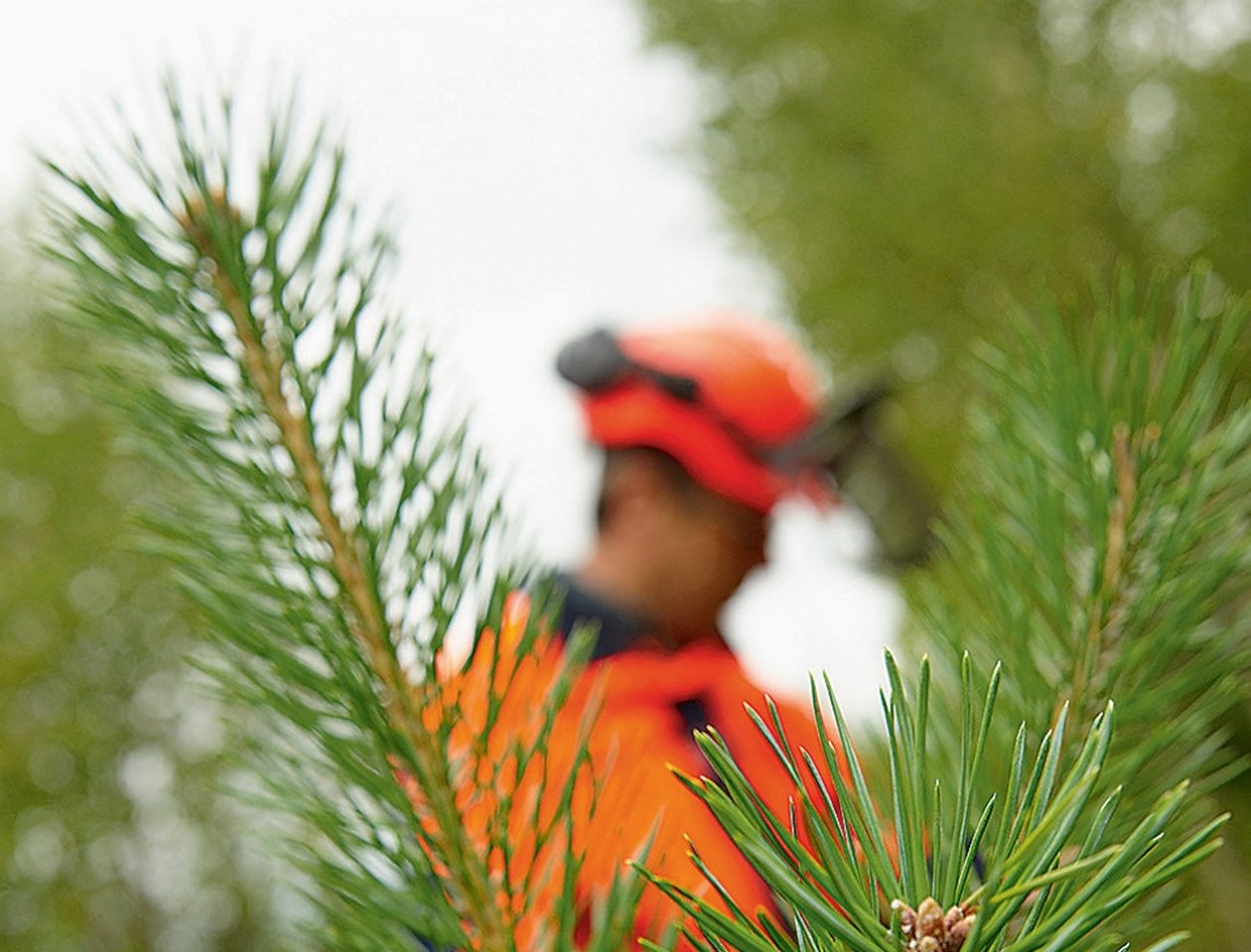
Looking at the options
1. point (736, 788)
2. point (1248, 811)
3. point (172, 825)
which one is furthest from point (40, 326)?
point (736, 788)

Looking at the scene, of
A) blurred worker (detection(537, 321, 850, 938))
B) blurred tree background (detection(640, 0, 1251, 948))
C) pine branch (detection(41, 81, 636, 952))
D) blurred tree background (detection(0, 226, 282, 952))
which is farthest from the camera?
blurred tree background (detection(0, 226, 282, 952))

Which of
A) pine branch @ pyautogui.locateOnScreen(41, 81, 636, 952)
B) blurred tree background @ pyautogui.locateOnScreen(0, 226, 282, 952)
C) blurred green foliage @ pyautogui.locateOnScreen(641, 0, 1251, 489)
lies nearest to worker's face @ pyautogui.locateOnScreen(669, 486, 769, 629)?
pine branch @ pyautogui.locateOnScreen(41, 81, 636, 952)

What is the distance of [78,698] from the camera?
5004 millimetres

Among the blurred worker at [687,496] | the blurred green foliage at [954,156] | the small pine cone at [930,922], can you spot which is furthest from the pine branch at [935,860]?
the blurred green foliage at [954,156]

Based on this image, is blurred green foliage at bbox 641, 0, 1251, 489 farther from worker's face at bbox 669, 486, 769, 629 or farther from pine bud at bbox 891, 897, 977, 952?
pine bud at bbox 891, 897, 977, 952

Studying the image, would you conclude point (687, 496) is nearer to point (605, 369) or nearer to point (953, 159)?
point (605, 369)

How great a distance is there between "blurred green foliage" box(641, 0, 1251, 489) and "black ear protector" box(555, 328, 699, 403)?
2.02m

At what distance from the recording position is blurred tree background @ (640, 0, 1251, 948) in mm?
2672

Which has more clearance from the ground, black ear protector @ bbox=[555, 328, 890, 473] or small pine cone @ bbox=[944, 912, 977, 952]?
black ear protector @ bbox=[555, 328, 890, 473]

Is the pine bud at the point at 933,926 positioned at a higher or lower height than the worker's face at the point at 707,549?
lower

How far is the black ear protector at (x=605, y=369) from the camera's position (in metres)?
0.59

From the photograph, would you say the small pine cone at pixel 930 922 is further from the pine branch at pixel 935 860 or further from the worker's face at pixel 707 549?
the worker's face at pixel 707 549

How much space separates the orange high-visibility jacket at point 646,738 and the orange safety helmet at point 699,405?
85 mm

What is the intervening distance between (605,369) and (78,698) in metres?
5.05
